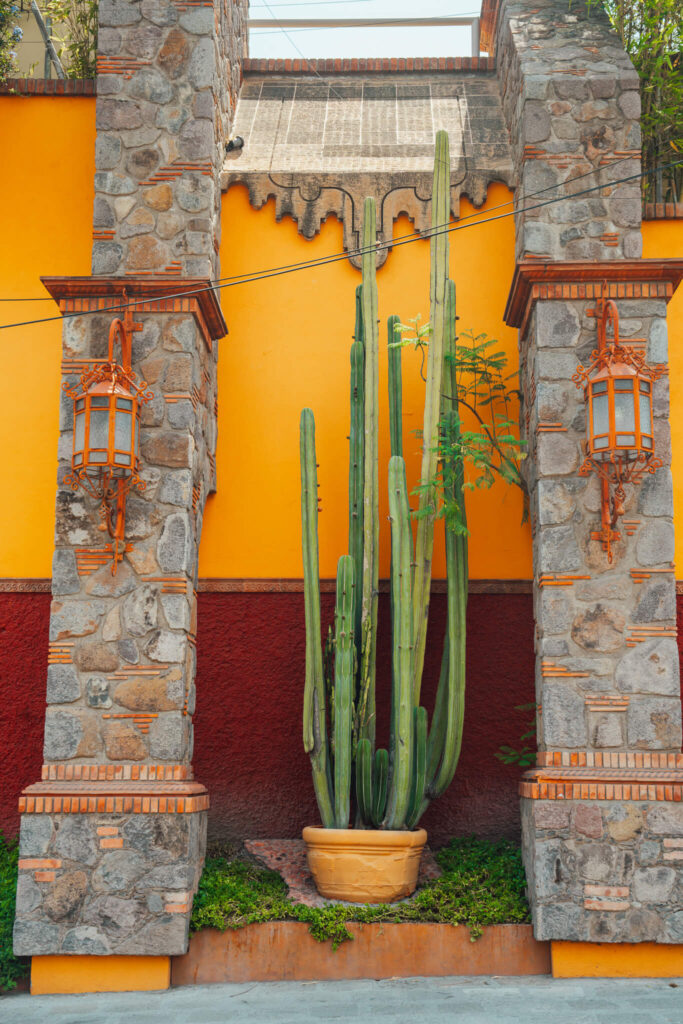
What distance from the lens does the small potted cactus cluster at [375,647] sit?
16.0 feet

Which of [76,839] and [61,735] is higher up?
[61,735]

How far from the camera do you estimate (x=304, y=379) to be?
6121mm

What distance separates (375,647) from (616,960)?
1.78 m

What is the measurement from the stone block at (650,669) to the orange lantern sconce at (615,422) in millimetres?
462

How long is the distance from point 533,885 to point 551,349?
2542 mm

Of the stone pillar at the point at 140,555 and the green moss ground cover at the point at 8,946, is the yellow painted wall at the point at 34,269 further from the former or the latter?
the green moss ground cover at the point at 8,946

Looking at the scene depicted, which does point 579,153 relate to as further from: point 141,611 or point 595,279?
point 141,611

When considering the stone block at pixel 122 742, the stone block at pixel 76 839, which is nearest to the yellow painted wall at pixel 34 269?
the stone block at pixel 122 742

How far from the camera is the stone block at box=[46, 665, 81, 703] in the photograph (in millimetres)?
4863

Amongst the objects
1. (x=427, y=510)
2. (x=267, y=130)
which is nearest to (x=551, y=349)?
(x=427, y=510)

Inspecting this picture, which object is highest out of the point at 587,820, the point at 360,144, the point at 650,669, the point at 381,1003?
the point at 360,144

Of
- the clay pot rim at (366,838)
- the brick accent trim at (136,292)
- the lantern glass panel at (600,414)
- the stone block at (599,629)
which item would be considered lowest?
the clay pot rim at (366,838)

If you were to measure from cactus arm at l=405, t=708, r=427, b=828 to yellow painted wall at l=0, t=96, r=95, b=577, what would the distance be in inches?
91.2

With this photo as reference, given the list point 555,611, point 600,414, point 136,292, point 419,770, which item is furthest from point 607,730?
point 136,292
